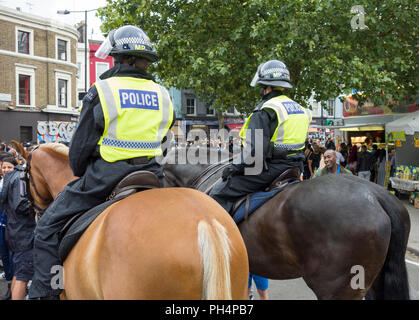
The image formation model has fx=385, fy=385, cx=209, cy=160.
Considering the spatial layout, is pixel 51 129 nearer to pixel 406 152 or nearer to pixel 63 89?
pixel 63 89

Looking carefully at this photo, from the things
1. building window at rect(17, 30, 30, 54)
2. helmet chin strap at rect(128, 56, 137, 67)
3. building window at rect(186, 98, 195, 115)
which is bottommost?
helmet chin strap at rect(128, 56, 137, 67)

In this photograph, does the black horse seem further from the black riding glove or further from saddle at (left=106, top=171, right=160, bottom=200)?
saddle at (left=106, top=171, right=160, bottom=200)

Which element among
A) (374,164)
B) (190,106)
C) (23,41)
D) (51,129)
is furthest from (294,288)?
(190,106)

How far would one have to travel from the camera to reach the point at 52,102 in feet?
103

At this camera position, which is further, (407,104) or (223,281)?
(407,104)

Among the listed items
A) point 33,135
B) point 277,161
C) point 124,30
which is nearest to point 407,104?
point 277,161

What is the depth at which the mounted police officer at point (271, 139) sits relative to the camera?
4.04 metres

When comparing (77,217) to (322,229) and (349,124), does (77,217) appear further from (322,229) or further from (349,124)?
(349,124)

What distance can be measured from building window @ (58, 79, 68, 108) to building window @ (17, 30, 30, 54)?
139 inches

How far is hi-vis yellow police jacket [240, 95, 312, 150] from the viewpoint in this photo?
4023 millimetres

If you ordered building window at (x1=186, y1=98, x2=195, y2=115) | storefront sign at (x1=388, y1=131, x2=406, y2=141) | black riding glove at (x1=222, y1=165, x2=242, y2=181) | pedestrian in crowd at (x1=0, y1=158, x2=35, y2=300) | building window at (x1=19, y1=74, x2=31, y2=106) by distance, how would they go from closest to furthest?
1. black riding glove at (x1=222, y1=165, x2=242, y2=181)
2. pedestrian in crowd at (x1=0, y1=158, x2=35, y2=300)
3. storefront sign at (x1=388, y1=131, x2=406, y2=141)
4. building window at (x1=19, y1=74, x2=31, y2=106)
5. building window at (x1=186, y1=98, x2=195, y2=115)

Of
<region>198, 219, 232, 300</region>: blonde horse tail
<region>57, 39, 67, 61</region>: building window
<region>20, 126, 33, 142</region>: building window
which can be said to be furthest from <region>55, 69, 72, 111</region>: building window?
<region>198, 219, 232, 300</region>: blonde horse tail
